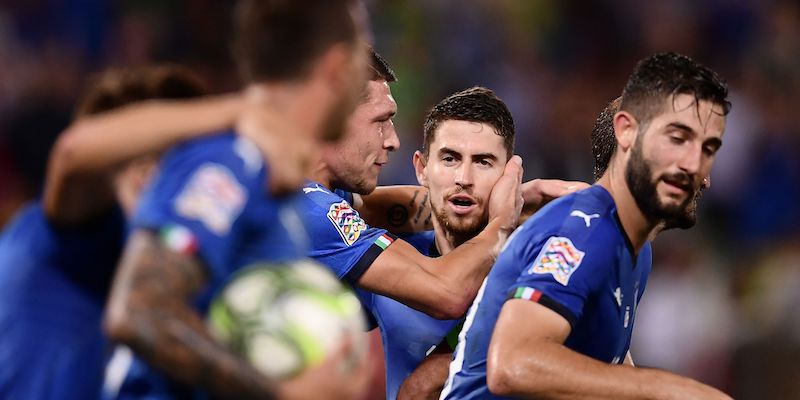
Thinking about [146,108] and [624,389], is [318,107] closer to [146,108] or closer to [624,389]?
[146,108]

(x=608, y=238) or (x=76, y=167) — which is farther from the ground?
(x=76, y=167)

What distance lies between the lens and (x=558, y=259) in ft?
12.9

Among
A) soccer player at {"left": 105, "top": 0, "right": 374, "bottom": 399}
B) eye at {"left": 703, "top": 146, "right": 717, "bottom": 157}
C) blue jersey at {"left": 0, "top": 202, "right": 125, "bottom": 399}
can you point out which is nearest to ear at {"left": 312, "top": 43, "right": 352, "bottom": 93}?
soccer player at {"left": 105, "top": 0, "right": 374, "bottom": 399}

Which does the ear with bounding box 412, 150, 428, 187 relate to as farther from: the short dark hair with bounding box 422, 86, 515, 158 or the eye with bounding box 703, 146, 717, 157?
the eye with bounding box 703, 146, 717, 157

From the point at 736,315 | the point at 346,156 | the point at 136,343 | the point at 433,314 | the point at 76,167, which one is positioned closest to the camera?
the point at 136,343

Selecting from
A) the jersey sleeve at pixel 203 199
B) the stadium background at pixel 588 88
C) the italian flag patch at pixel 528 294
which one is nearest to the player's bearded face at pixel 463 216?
the italian flag patch at pixel 528 294

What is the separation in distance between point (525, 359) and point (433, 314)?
1291 mm

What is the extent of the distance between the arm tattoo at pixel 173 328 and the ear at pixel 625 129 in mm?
2245

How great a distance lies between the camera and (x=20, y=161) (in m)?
9.60

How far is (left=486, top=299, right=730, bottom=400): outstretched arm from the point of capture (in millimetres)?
3691

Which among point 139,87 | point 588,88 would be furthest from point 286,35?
point 588,88

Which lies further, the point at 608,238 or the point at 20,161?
the point at 20,161

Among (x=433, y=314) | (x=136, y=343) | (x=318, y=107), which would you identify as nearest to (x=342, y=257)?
(x=433, y=314)

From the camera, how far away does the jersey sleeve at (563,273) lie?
383 cm
